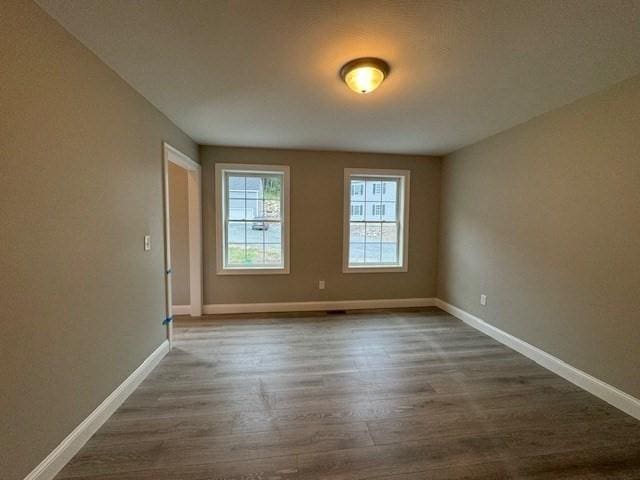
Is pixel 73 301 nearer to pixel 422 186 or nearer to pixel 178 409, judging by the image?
pixel 178 409

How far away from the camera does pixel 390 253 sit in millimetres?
4414

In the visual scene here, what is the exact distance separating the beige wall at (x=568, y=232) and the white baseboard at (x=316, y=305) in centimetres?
99

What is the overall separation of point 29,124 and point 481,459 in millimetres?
Result: 2890

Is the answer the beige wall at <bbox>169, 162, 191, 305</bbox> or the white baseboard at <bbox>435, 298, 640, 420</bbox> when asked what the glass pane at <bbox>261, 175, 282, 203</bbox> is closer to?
the beige wall at <bbox>169, 162, 191, 305</bbox>

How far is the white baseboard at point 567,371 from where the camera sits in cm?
196

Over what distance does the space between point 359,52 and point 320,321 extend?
3.03 meters

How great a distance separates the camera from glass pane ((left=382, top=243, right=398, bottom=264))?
4.39 m

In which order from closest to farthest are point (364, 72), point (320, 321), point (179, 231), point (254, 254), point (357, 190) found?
point (364, 72) < point (320, 321) < point (179, 231) < point (254, 254) < point (357, 190)

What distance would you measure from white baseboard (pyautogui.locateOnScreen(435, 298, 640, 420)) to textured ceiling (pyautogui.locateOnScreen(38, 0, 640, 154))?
2.25m

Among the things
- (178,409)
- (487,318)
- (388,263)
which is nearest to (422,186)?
(388,263)

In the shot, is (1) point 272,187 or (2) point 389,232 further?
(2) point 389,232

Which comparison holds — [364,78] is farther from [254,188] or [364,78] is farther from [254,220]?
[254,220]

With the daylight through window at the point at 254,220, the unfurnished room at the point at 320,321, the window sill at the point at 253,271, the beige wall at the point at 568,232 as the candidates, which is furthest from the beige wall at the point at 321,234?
the beige wall at the point at 568,232

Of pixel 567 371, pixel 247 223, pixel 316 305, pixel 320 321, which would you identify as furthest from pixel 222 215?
pixel 567 371
